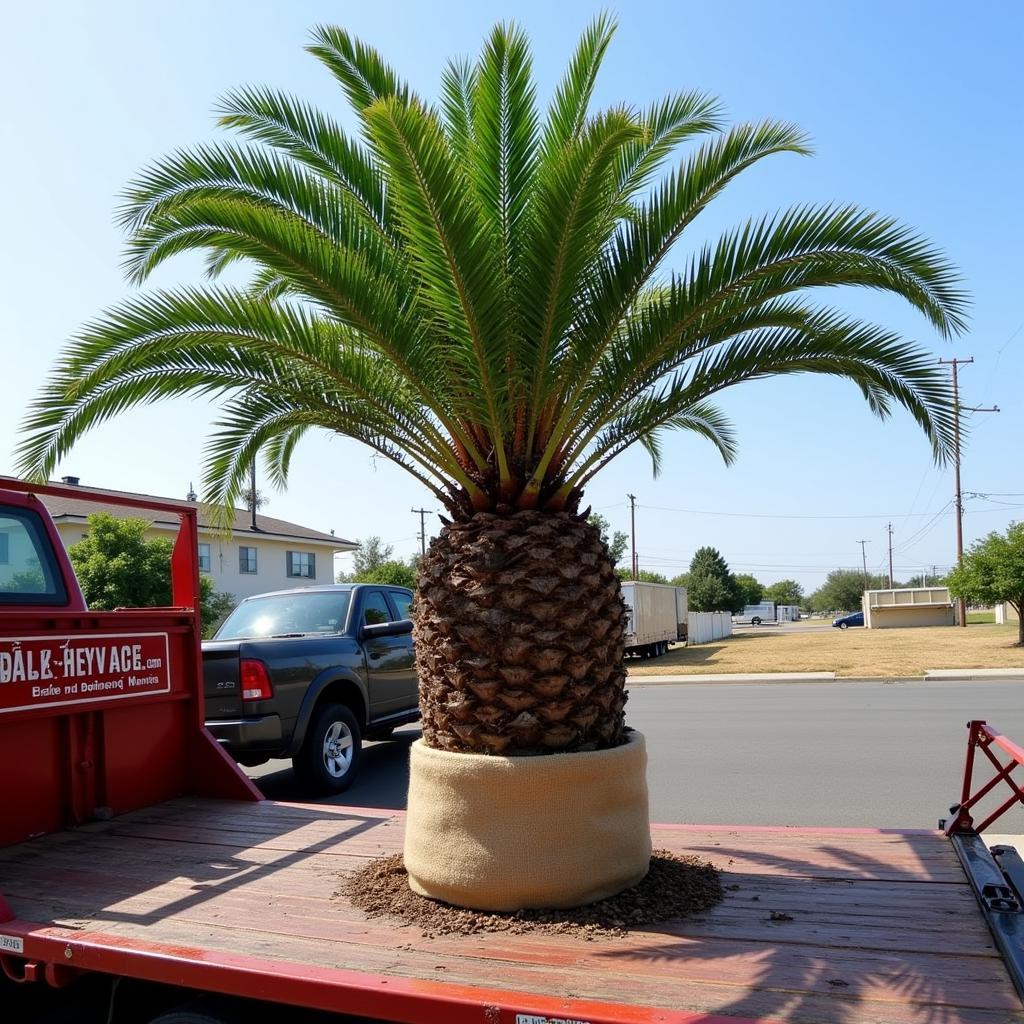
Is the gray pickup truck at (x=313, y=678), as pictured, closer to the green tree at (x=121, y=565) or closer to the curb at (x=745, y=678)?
the curb at (x=745, y=678)

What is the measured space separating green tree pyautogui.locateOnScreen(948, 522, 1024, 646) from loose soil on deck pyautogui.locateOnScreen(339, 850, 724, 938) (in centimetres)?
2719

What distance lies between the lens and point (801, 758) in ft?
35.3

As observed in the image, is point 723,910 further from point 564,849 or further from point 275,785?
point 275,785

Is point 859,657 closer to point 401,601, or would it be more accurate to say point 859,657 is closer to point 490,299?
point 401,601

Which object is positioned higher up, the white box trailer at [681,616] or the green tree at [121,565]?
the green tree at [121,565]

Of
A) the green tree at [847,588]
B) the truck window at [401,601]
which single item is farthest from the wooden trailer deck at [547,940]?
the green tree at [847,588]

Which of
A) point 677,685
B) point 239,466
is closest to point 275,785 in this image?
point 239,466

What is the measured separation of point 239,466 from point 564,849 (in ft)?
11.3

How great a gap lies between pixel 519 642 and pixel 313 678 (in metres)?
4.81

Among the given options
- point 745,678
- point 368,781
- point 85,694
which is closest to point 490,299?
point 85,694

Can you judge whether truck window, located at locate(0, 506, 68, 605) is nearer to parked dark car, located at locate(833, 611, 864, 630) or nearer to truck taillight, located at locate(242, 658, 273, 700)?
truck taillight, located at locate(242, 658, 273, 700)

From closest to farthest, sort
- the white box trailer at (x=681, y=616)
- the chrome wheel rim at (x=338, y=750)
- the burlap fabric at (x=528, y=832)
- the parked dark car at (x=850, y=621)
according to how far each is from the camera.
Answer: the burlap fabric at (x=528, y=832)
the chrome wheel rim at (x=338, y=750)
the white box trailer at (x=681, y=616)
the parked dark car at (x=850, y=621)

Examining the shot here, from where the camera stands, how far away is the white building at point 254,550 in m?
29.8

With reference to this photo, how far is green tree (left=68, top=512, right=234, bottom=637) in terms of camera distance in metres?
22.1
